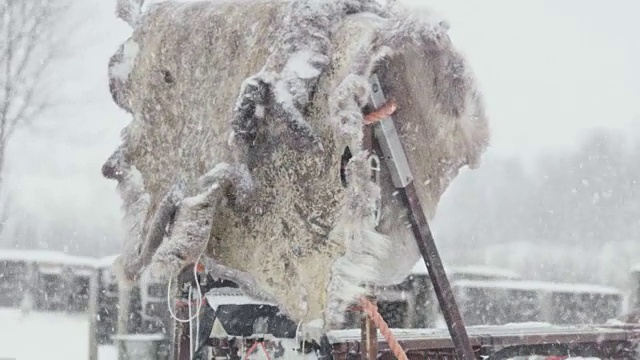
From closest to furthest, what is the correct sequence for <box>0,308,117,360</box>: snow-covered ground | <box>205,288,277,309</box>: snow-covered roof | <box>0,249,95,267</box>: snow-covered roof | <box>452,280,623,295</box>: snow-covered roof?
<box>205,288,277,309</box>: snow-covered roof, <box>0,249,95,267</box>: snow-covered roof, <box>452,280,623,295</box>: snow-covered roof, <box>0,308,117,360</box>: snow-covered ground

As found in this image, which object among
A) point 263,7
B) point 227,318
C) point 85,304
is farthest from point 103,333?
point 263,7

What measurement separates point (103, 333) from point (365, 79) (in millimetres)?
5924

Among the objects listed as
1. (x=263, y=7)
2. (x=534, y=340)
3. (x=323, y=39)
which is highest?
(x=263, y=7)

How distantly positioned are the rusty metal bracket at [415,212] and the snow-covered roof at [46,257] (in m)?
6.51

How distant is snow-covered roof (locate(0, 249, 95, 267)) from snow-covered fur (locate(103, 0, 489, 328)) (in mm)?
5985

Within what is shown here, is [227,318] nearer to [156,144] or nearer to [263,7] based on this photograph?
[156,144]

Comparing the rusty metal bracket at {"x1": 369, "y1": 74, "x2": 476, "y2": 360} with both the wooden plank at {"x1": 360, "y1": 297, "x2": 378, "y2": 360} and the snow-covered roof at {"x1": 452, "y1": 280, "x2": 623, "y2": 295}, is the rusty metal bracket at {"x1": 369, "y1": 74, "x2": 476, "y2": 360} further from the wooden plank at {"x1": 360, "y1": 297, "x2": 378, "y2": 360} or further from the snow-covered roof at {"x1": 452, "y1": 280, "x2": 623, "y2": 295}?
the snow-covered roof at {"x1": 452, "y1": 280, "x2": 623, "y2": 295}

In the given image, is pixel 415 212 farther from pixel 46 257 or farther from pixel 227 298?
pixel 46 257

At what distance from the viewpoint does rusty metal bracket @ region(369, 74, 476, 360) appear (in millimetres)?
2453

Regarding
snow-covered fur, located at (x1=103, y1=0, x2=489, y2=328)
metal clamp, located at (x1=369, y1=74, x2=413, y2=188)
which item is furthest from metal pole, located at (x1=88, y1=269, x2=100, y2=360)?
metal clamp, located at (x1=369, y1=74, x2=413, y2=188)

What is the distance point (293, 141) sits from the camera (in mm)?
2445

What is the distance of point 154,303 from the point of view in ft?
24.1

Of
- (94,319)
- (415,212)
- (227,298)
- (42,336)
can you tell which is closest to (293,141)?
(415,212)

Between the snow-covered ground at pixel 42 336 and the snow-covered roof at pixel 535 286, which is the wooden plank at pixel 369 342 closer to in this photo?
the snow-covered roof at pixel 535 286
